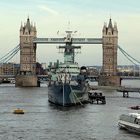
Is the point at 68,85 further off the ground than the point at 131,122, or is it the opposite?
the point at 68,85

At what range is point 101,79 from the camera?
199 meters

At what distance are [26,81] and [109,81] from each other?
1044 inches

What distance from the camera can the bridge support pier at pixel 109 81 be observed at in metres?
193

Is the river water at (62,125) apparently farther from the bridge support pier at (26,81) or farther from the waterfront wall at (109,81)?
the bridge support pier at (26,81)

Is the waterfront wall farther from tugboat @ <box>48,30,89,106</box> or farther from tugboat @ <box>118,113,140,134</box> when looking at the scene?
tugboat @ <box>118,113,140,134</box>

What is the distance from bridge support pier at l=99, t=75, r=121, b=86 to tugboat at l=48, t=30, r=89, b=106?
275ft

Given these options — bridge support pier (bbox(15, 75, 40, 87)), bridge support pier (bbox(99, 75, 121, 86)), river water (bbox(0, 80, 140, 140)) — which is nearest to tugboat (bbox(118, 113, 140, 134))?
river water (bbox(0, 80, 140, 140))

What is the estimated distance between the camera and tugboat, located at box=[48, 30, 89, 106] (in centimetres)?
9075

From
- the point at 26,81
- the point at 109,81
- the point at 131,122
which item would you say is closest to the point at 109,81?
the point at 109,81

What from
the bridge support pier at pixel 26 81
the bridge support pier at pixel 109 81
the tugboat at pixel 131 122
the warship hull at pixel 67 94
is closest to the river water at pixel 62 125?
the tugboat at pixel 131 122

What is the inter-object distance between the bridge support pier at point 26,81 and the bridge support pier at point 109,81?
20.9 m

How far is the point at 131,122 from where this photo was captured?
59406mm

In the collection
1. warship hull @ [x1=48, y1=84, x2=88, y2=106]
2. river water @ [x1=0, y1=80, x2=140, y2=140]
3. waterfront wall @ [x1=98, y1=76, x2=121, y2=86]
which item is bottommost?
river water @ [x1=0, y1=80, x2=140, y2=140]

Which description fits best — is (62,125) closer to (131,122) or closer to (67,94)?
(131,122)
